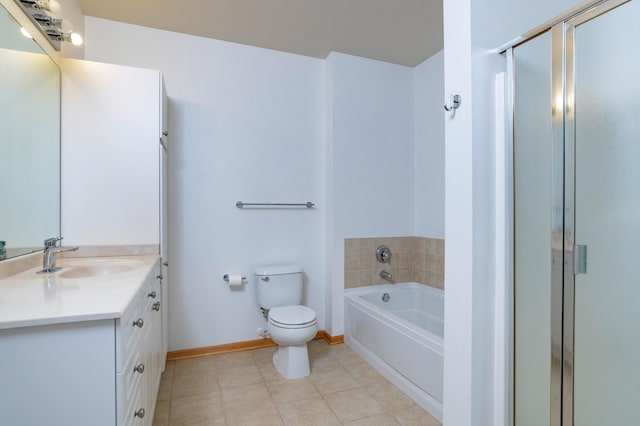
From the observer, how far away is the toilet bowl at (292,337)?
216cm

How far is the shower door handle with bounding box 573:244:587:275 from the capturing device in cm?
110

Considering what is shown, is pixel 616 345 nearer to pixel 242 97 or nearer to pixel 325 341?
pixel 325 341

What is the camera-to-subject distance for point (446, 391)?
4.35ft

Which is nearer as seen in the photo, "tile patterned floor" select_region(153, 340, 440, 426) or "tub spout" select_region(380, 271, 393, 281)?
"tile patterned floor" select_region(153, 340, 440, 426)

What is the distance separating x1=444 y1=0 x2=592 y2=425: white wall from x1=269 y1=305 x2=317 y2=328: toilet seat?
3.50 feet

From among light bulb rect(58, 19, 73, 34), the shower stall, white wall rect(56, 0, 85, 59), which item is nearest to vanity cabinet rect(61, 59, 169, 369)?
white wall rect(56, 0, 85, 59)

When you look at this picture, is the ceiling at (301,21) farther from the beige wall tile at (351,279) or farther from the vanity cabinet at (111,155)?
the beige wall tile at (351,279)

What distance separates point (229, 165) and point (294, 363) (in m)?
1.59

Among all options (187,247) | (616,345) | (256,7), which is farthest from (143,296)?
(256,7)

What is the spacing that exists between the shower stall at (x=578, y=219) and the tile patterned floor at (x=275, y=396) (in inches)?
33.4

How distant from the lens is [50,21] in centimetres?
162

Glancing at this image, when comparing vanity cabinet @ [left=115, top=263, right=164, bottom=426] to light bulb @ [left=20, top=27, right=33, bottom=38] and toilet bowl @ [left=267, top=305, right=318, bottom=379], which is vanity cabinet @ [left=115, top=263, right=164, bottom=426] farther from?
light bulb @ [left=20, top=27, right=33, bottom=38]

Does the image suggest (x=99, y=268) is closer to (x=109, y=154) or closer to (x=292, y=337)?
(x=109, y=154)

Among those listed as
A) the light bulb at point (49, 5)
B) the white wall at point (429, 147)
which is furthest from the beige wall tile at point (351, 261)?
the light bulb at point (49, 5)
